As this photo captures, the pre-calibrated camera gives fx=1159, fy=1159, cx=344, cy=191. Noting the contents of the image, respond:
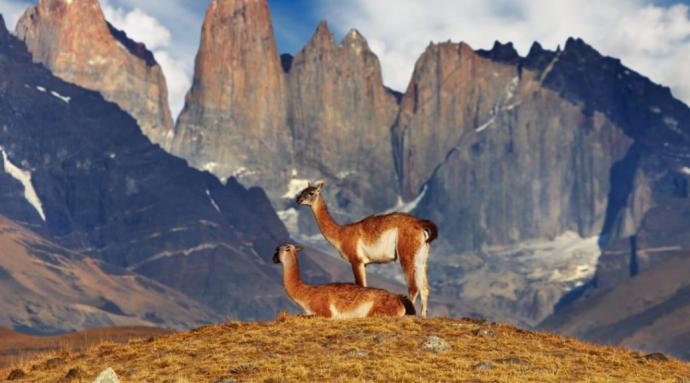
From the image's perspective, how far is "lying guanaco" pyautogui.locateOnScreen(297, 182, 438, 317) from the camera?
40.5 m

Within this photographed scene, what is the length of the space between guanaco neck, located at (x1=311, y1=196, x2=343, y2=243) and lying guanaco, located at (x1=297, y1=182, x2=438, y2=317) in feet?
1.18

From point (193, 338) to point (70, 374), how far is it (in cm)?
583

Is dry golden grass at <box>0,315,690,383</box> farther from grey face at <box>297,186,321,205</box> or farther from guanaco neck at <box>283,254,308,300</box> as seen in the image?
grey face at <box>297,186,321,205</box>

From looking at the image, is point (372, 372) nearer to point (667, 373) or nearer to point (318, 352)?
point (318, 352)

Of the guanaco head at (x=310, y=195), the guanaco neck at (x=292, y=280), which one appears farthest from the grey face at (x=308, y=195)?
the guanaco neck at (x=292, y=280)

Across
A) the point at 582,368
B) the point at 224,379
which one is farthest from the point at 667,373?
the point at 224,379

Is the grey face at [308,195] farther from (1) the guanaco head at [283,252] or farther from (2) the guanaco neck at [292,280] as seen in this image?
(2) the guanaco neck at [292,280]

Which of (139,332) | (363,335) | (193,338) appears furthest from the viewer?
(139,332)

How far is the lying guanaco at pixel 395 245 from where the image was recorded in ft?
133

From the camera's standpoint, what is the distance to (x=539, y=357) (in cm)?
3394

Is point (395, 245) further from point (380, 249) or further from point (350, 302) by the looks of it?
point (350, 302)

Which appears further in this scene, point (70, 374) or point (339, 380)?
point (70, 374)

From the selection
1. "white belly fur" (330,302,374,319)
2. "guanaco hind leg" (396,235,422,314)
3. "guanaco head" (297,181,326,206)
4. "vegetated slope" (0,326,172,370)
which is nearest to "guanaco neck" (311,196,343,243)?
"guanaco head" (297,181,326,206)

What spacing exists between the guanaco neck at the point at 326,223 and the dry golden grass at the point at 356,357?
3857mm
